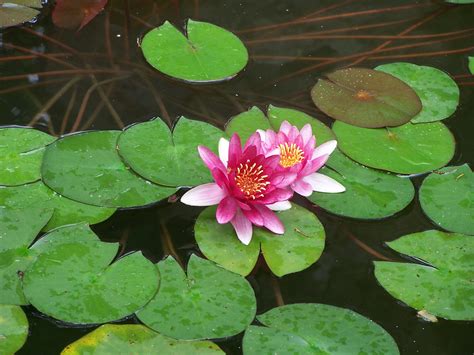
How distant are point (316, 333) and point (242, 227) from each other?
0.44m

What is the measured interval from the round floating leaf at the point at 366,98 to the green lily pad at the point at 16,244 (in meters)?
1.25

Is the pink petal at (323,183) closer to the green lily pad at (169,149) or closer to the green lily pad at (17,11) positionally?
the green lily pad at (169,149)

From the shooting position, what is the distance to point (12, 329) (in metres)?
2.16

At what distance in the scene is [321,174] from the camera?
103 inches

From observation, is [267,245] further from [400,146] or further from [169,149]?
[400,146]

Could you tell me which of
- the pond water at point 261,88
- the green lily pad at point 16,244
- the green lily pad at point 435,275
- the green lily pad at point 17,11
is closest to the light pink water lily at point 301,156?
the pond water at point 261,88

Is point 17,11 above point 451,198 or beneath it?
above

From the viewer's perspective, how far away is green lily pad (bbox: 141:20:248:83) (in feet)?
10.3

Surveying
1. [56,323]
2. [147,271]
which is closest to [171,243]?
[147,271]

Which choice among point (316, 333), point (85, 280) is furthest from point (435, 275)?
point (85, 280)

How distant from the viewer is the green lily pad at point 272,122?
285 centimetres

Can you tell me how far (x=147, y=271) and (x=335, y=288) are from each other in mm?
630

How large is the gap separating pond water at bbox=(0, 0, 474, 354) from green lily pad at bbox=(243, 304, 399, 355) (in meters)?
0.06

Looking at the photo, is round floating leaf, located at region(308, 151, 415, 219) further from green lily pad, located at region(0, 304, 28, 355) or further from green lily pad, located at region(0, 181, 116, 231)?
green lily pad, located at region(0, 304, 28, 355)
